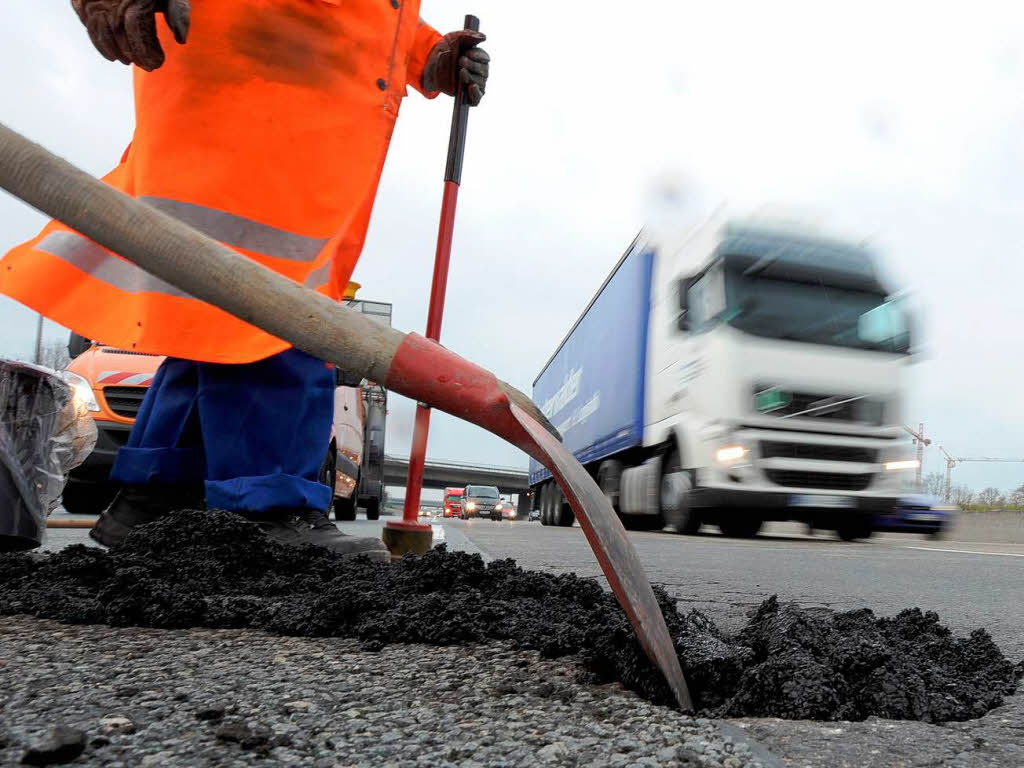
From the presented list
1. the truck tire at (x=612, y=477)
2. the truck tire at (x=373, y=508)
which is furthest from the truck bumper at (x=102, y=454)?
the truck tire at (x=373, y=508)

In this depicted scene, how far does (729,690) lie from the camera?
133cm

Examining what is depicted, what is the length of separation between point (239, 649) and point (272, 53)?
75.5 inches

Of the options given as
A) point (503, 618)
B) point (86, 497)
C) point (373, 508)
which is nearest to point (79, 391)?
point (503, 618)

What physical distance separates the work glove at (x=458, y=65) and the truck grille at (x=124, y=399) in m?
4.77

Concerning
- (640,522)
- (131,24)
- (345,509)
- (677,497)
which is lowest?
(345,509)

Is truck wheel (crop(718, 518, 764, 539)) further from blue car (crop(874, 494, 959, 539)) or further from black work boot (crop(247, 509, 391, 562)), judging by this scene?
black work boot (crop(247, 509, 391, 562))

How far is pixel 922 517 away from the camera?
39.6 feet

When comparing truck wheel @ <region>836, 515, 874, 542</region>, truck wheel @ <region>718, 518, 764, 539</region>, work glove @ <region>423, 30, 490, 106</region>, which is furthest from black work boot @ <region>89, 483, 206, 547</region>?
truck wheel @ <region>718, 518, 764, 539</region>

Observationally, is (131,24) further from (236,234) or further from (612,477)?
(612,477)

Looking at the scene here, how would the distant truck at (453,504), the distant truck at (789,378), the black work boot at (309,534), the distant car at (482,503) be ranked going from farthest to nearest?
the distant truck at (453,504), the distant car at (482,503), the distant truck at (789,378), the black work boot at (309,534)

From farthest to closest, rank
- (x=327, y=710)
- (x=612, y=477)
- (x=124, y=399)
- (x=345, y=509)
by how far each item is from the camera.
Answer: (x=612, y=477)
(x=345, y=509)
(x=124, y=399)
(x=327, y=710)

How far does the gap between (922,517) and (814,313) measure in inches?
200

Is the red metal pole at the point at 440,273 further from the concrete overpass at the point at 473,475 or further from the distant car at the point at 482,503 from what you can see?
the concrete overpass at the point at 473,475

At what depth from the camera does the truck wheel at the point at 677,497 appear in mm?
9313
